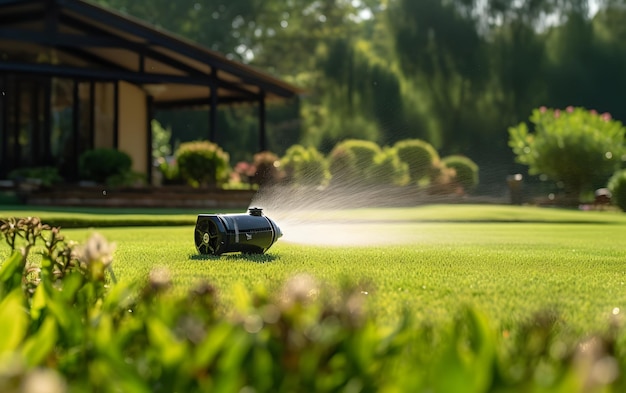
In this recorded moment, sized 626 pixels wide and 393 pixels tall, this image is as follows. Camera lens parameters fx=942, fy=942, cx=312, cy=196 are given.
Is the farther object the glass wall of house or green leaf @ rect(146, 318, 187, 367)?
the glass wall of house

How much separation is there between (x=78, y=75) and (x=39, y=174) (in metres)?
2.19

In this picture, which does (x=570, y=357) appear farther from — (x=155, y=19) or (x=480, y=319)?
(x=155, y=19)

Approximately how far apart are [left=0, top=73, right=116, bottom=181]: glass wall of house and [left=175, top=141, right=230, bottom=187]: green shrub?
2312 millimetres

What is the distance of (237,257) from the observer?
6379mm

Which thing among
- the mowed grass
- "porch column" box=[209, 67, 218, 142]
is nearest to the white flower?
the mowed grass

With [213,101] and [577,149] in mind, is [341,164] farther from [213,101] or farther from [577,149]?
[577,149]

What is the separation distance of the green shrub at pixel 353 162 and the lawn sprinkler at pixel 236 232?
18.8 meters

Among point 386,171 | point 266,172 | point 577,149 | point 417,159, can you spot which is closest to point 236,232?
point 266,172

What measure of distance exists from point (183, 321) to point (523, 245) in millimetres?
7054

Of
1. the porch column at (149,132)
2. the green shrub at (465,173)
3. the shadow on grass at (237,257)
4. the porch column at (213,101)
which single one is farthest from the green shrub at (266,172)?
the shadow on grass at (237,257)

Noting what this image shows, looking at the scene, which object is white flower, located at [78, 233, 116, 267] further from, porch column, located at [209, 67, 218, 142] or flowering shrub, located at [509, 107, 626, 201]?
flowering shrub, located at [509, 107, 626, 201]

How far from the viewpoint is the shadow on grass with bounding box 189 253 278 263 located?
20.3ft

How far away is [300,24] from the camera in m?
54.3

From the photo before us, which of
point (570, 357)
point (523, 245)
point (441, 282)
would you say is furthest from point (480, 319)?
point (523, 245)
